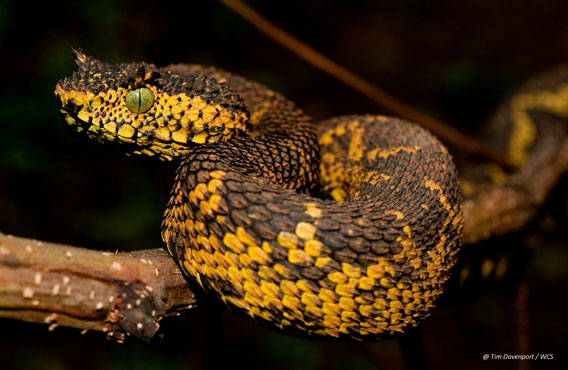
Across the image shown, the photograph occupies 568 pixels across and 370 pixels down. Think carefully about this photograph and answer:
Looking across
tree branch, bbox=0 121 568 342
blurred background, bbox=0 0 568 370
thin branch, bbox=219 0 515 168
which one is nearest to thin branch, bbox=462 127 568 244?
blurred background, bbox=0 0 568 370

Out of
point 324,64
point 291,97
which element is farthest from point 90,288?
point 291,97

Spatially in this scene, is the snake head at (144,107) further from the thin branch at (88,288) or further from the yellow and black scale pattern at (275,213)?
the thin branch at (88,288)

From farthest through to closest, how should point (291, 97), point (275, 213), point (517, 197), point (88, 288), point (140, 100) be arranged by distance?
point (291, 97)
point (517, 197)
point (140, 100)
point (275, 213)
point (88, 288)

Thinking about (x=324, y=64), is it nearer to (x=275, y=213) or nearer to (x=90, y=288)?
(x=275, y=213)

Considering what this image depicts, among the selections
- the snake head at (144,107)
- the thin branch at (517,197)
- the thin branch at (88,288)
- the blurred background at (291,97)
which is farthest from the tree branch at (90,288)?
the thin branch at (517,197)

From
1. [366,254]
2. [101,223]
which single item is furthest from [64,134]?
[366,254]

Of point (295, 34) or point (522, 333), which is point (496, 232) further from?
point (295, 34)
